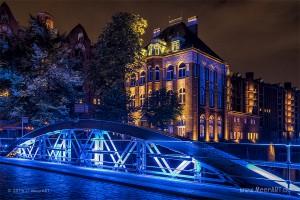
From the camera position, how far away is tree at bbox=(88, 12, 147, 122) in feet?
111

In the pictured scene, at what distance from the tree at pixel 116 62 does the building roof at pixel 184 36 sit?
1868cm

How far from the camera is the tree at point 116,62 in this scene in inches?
1334

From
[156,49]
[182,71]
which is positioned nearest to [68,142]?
[182,71]

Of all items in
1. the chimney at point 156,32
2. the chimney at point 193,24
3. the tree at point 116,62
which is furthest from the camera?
the chimney at point 156,32

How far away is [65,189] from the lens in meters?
10.6

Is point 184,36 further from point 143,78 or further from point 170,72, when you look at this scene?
point 143,78

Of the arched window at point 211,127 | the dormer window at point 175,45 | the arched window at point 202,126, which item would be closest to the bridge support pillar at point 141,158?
the arched window at point 202,126

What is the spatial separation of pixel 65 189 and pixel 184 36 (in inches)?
1843

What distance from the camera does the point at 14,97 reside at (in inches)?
943

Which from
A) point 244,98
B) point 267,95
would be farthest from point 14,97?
point 267,95

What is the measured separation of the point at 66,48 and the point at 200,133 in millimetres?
31135

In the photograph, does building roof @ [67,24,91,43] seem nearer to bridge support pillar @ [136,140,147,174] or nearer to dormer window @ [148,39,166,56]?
dormer window @ [148,39,166,56]

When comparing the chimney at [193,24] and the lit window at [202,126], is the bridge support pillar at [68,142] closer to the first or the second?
the lit window at [202,126]

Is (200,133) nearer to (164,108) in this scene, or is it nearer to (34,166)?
(164,108)
